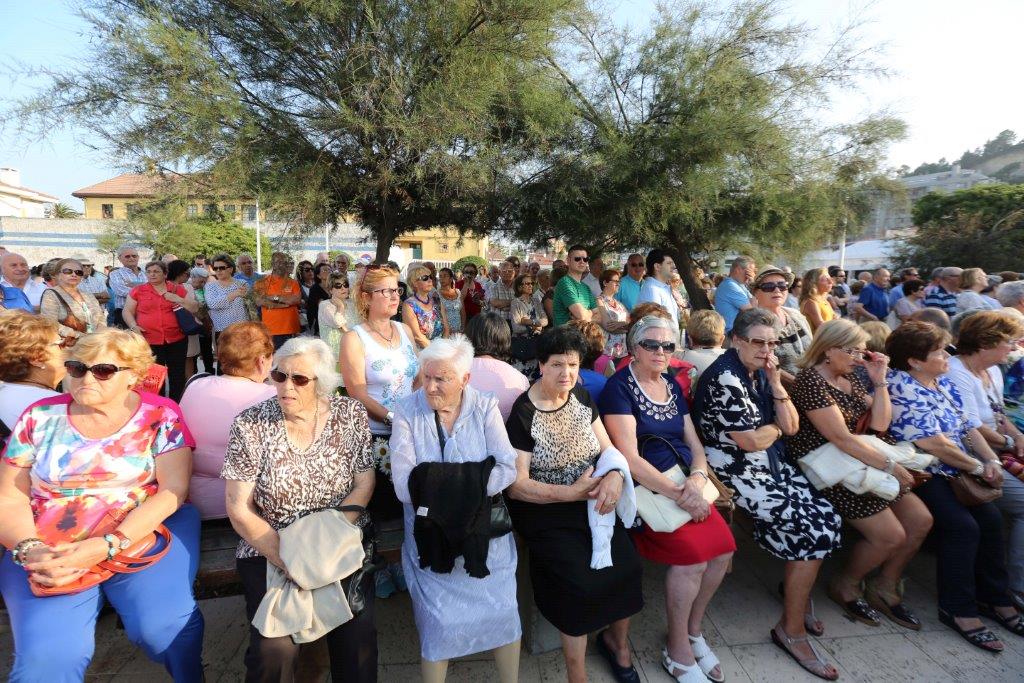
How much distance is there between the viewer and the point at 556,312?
5.65 metres

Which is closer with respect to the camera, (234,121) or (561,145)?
(234,121)

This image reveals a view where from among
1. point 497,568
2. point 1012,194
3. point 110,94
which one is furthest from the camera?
point 1012,194

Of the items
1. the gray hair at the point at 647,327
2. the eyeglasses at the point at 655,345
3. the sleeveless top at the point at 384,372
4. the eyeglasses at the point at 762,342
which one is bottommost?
the sleeveless top at the point at 384,372

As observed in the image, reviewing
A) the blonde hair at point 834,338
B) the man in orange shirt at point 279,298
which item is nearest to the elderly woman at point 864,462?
the blonde hair at point 834,338

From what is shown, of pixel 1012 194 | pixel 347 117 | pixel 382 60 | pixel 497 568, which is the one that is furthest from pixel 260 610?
pixel 1012 194

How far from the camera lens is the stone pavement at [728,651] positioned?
8.03 ft

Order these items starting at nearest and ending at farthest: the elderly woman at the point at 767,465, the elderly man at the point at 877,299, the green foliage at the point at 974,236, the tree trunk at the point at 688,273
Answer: the elderly woman at the point at 767,465 → the elderly man at the point at 877,299 → the tree trunk at the point at 688,273 → the green foliage at the point at 974,236

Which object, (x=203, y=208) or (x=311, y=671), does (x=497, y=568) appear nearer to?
(x=311, y=671)

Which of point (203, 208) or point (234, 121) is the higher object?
point (234, 121)

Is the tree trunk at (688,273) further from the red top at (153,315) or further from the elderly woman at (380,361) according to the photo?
the red top at (153,315)

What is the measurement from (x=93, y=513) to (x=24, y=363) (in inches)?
38.4


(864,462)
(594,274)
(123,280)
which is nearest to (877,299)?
(594,274)

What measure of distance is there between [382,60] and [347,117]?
0.71 metres

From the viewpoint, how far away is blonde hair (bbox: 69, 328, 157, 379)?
81.5 inches
